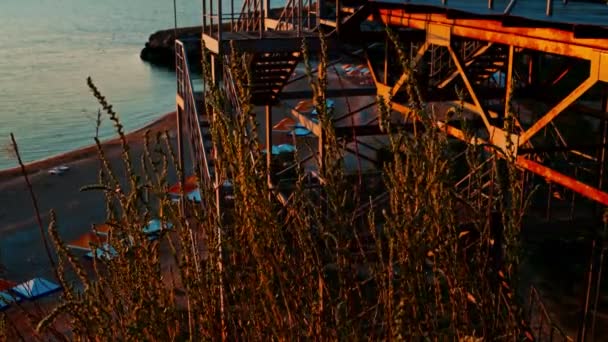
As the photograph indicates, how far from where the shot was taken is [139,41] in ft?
304

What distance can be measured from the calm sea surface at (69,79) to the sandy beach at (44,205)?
1.97 meters

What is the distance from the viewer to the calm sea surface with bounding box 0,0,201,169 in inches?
1754

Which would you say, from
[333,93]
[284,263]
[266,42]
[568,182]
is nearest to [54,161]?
[333,93]

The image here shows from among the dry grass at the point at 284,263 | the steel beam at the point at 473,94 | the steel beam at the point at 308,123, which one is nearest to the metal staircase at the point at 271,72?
the steel beam at the point at 308,123

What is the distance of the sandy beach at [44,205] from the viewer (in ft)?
63.1

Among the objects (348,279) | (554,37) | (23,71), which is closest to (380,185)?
(554,37)

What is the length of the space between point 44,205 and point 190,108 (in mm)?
14262

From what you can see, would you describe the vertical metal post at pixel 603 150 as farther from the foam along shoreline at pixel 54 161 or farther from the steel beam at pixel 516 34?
the foam along shoreline at pixel 54 161

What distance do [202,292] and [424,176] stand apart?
3.28 ft

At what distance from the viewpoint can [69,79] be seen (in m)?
61.3

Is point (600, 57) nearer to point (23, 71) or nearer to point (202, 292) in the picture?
point (202, 292)

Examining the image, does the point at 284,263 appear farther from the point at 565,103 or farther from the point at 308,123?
the point at 308,123

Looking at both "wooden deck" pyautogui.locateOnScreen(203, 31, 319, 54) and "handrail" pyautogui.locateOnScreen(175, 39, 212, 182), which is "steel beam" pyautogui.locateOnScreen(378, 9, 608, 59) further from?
"handrail" pyautogui.locateOnScreen(175, 39, 212, 182)

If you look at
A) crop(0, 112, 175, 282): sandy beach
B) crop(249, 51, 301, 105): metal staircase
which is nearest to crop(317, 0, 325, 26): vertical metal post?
crop(249, 51, 301, 105): metal staircase
